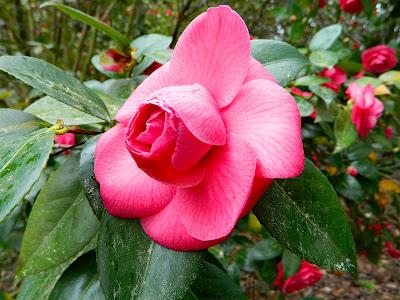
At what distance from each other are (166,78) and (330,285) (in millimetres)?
2957

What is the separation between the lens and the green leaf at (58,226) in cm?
56

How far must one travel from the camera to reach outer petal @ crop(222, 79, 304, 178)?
0.34 m

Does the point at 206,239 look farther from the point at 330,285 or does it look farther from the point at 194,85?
the point at 330,285

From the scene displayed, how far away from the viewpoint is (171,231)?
1.32 feet

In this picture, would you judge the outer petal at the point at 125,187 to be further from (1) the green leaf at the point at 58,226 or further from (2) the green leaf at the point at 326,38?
(2) the green leaf at the point at 326,38

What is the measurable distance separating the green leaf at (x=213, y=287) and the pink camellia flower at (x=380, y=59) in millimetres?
980

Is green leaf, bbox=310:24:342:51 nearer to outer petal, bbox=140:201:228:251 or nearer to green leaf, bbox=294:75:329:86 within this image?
green leaf, bbox=294:75:329:86

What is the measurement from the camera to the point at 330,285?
2.99 meters

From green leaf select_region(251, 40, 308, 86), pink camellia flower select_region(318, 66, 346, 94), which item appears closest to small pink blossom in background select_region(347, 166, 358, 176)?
pink camellia flower select_region(318, 66, 346, 94)

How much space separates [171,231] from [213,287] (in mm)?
262

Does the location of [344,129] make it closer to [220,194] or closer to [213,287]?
[213,287]

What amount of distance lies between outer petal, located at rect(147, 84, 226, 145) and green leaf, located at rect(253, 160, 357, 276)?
114 millimetres

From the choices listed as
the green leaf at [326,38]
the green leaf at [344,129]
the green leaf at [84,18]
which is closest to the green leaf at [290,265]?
the green leaf at [344,129]

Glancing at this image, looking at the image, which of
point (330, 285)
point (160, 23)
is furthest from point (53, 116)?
point (330, 285)
